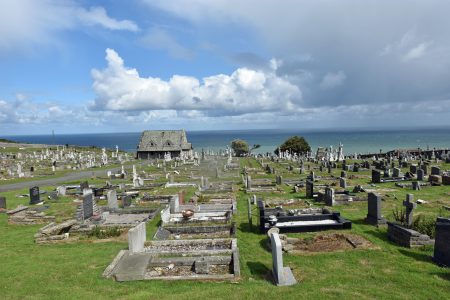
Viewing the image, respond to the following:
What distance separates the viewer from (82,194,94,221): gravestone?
57.5 feet

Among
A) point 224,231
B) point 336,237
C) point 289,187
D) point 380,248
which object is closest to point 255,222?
point 224,231

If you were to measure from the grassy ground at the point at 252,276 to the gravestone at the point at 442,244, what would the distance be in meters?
0.30

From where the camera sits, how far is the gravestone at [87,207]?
690 inches

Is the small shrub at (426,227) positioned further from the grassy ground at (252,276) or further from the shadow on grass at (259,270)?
the shadow on grass at (259,270)

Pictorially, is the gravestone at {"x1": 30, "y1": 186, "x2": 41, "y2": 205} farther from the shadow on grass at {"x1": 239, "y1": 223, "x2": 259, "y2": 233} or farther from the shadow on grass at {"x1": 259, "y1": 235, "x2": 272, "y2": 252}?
the shadow on grass at {"x1": 259, "y1": 235, "x2": 272, "y2": 252}

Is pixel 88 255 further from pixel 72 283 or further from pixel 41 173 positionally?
pixel 41 173

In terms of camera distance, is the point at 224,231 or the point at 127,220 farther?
the point at 127,220

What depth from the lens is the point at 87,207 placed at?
17922 mm

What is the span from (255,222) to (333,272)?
23.1ft

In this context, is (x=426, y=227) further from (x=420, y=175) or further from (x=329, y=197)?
(x=420, y=175)

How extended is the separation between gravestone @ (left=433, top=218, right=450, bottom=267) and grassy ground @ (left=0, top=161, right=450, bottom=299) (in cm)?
30

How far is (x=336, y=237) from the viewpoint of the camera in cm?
1319

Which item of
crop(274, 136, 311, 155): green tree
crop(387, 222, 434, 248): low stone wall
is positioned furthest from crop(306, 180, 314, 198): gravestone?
crop(274, 136, 311, 155): green tree

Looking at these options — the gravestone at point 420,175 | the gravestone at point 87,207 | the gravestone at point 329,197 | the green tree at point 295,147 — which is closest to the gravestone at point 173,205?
the gravestone at point 87,207
